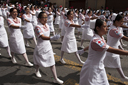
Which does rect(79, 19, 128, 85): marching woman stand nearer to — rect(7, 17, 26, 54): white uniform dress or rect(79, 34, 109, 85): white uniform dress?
rect(79, 34, 109, 85): white uniform dress

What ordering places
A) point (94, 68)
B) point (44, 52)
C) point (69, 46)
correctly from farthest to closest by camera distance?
point (69, 46) < point (44, 52) < point (94, 68)

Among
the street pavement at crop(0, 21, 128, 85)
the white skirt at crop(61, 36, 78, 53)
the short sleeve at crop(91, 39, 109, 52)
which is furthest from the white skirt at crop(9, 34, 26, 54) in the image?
the short sleeve at crop(91, 39, 109, 52)

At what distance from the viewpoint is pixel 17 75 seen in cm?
357

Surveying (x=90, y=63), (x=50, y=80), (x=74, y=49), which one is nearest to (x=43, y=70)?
(x=50, y=80)

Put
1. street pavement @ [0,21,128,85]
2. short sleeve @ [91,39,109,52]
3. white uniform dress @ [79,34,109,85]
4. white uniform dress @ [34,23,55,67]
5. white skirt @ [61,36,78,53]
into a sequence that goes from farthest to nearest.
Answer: white skirt @ [61,36,78,53] → street pavement @ [0,21,128,85] → white uniform dress @ [34,23,55,67] → white uniform dress @ [79,34,109,85] → short sleeve @ [91,39,109,52]

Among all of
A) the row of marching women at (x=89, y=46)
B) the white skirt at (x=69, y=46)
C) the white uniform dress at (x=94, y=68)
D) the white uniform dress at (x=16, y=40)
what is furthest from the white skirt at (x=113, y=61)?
the white uniform dress at (x=16, y=40)

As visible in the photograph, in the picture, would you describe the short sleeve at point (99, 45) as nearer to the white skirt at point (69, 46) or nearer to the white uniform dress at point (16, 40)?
the white skirt at point (69, 46)

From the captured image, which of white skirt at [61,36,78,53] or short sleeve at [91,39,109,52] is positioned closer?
short sleeve at [91,39,109,52]

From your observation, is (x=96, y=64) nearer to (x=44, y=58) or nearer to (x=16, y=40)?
(x=44, y=58)

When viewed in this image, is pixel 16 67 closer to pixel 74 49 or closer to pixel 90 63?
pixel 74 49

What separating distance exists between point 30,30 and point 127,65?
14.3 ft

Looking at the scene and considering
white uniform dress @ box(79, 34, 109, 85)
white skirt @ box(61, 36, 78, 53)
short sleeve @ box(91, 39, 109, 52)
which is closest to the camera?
short sleeve @ box(91, 39, 109, 52)

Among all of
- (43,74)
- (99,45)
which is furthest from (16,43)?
(99,45)

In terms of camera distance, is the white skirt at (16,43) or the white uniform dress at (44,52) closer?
the white uniform dress at (44,52)
